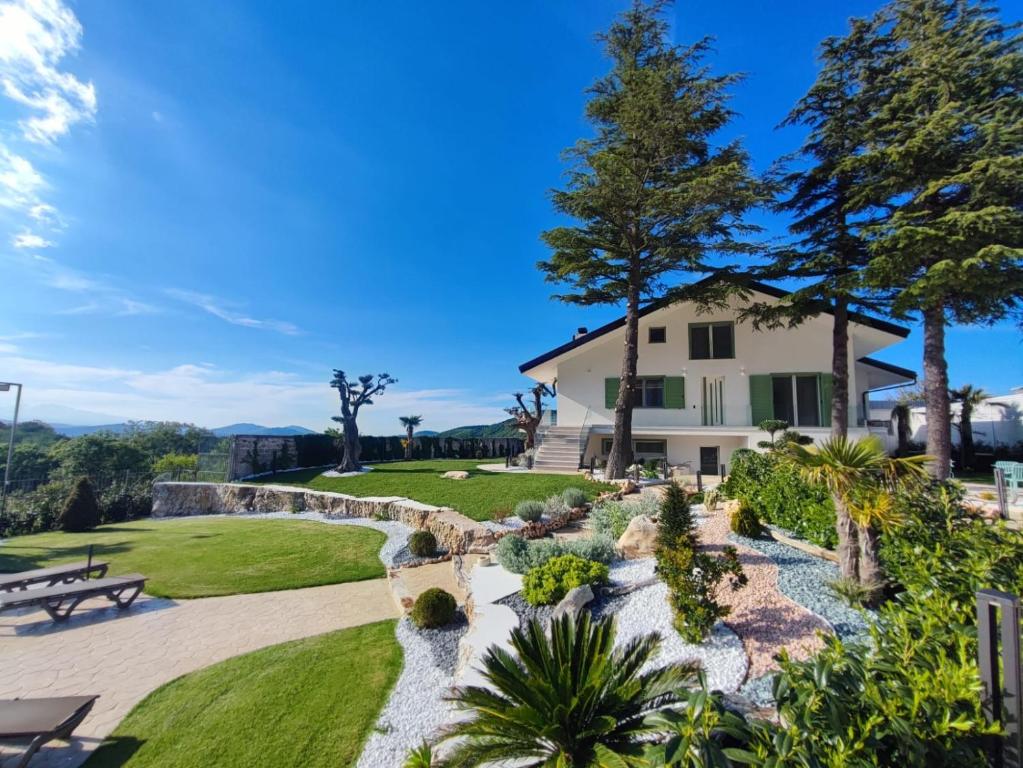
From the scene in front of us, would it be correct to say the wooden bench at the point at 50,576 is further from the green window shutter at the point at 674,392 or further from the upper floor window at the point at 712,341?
the upper floor window at the point at 712,341

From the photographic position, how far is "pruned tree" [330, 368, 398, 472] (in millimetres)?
19875

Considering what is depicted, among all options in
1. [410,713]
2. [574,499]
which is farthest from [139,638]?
[574,499]

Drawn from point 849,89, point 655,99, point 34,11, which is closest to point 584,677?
point 34,11

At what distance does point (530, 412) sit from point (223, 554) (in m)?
17.2

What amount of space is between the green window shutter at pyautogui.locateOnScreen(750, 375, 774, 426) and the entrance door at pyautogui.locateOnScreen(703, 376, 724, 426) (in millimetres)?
1154

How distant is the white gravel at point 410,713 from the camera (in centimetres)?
377

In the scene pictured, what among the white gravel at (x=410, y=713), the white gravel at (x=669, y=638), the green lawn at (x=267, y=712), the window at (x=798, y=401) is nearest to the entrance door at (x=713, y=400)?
the window at (x=798, y=401)

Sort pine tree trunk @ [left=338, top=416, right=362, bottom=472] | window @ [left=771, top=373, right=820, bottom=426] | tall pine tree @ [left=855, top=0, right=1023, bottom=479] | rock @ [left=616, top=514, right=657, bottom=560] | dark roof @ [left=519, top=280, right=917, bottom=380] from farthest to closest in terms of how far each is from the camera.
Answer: pine tree trunk @ [left=338, top=416, right=362, bottom=472]
window @ [left=771, top=373, right=820, bottom=426]
dark roof @ [left=519, top=280, right=917, bottom=380]
tall pine tree @ [left=855, top=0, right=1023, bottom=479]
rock @ [left=616, top=514, right=657, bottom=560]

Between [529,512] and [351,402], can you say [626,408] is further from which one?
[351,402]

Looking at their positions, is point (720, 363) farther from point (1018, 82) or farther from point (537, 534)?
point (537, 534)

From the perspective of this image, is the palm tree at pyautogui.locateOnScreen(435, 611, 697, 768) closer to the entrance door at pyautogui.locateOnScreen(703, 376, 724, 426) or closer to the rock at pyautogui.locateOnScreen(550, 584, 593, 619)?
the rock at pyautogui.locateOnScreen(550, 584, 593, 619)

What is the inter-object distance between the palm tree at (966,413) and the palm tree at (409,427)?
2789 centimetres

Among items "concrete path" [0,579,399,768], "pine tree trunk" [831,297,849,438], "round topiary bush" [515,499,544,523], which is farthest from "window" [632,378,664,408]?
"concrete path" [0,579,399,768]

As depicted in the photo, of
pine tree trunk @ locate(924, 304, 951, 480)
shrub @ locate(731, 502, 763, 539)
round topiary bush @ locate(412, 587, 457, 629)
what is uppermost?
pine tree trunk @ locate(924, 304, 951, 480)
